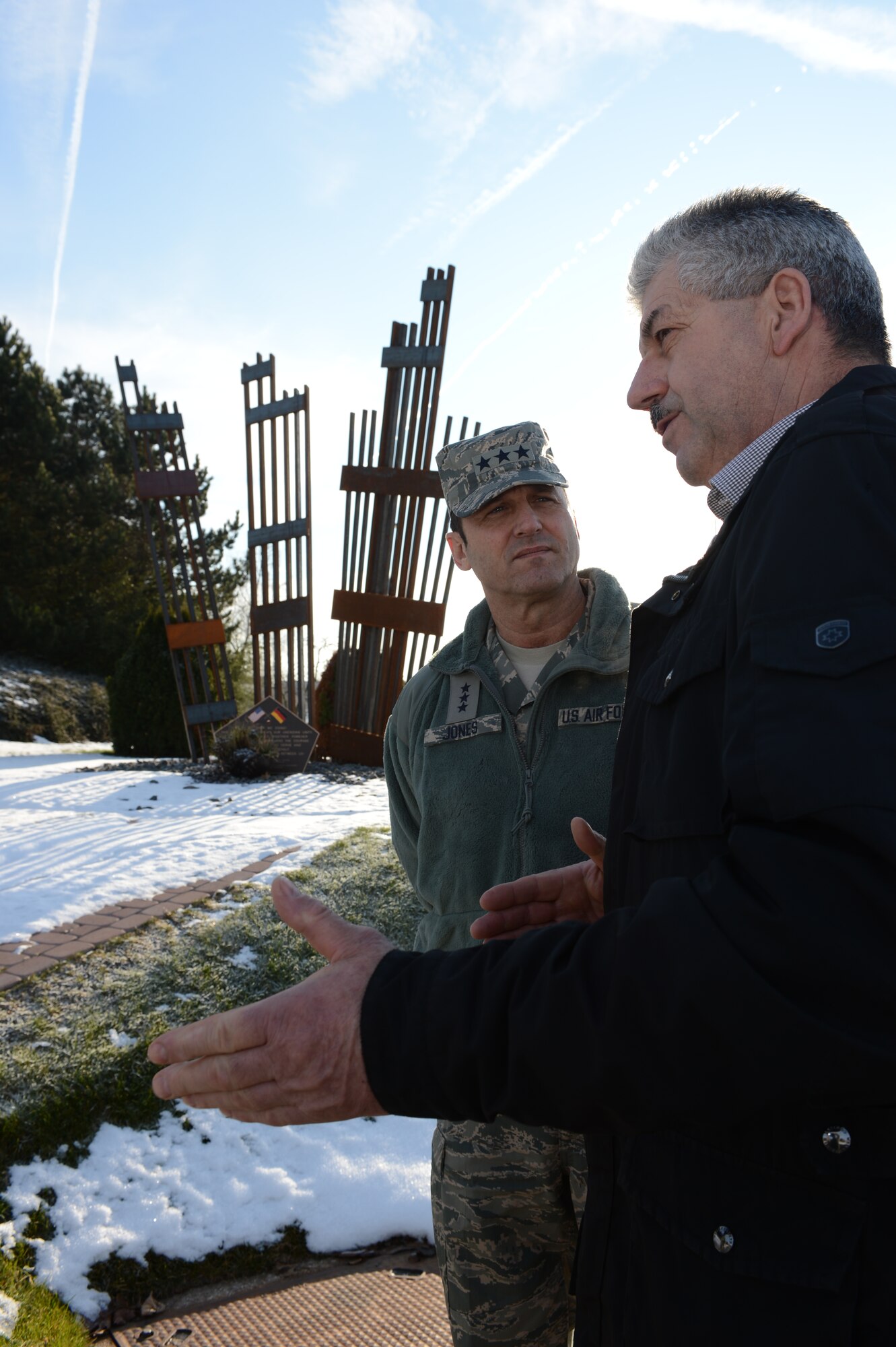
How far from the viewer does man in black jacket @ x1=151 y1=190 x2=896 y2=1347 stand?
77 cm

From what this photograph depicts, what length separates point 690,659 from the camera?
1.02 m

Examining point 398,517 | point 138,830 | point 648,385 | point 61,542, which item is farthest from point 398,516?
point 61,542

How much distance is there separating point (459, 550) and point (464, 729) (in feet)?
2.20

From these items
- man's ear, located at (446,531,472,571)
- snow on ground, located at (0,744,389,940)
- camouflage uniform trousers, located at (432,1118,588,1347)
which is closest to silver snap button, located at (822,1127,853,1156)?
camouflage uniform trousers, located at (432,1118,588,1347)

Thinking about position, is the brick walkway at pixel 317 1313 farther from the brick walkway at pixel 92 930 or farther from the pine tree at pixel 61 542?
the pine tree at pixel 61 542

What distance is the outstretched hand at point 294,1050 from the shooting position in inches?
37.1

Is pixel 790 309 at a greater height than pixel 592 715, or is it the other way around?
pixel 790 309

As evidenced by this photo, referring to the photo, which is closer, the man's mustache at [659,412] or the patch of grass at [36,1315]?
the man's mustache at [659,412]

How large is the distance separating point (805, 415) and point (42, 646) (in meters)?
19.9

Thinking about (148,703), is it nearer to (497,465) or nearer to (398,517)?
(398,517)

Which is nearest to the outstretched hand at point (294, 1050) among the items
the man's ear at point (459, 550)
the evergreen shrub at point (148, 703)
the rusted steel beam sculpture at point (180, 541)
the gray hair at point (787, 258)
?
the gray hair at point (787, 258)

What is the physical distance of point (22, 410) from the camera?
20.6m

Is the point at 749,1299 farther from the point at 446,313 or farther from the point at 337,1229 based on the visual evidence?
the point at 446,313

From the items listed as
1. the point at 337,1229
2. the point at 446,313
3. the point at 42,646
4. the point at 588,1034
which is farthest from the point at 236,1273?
the point at 42,646
